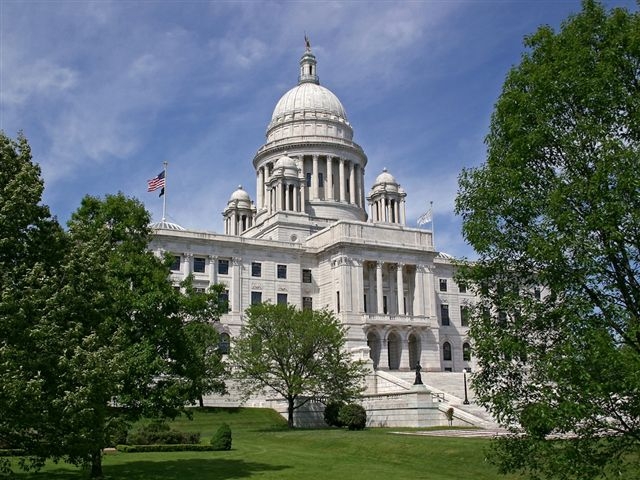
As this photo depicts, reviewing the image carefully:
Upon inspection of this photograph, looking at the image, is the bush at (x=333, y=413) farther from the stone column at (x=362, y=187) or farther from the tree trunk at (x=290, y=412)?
the stone column at (x=362, y=187)

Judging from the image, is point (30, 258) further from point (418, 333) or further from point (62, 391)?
point (418, 333)

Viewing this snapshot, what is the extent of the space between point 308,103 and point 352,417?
69.1 m

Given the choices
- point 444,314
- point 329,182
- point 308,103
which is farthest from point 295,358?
point 308,103

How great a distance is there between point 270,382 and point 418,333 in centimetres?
3205

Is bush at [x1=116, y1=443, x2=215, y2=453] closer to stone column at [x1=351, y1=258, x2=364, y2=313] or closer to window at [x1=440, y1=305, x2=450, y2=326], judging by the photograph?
stone column at [x1=351, y1=258, x2=364, y2=313]

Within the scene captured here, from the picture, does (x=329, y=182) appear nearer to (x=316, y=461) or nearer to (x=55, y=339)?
(x=316, y=461)

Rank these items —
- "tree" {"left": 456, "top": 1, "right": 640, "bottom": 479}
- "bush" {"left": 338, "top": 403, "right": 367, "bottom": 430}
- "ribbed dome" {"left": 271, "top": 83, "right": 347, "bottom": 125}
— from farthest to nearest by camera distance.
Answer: "ribbed dome" {"left": 271, "top": 83, "right": 347, "bottom": 125} < "bush" {"left": 338, "top": 403, "right": 367, "bottom": 430} < "tree" {"left": 456, "top": 1, "right": 640, "bottom": 479}

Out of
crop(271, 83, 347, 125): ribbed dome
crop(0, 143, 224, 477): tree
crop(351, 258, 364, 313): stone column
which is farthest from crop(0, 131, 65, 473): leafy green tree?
crop(271, 83, 347, 125): ribbed dome

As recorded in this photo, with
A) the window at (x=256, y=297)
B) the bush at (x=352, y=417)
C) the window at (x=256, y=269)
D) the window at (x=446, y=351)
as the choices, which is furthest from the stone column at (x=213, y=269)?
the bush at (x=352, y=417)

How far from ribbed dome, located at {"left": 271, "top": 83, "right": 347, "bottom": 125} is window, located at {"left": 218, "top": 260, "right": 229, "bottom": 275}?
37037 millimetres

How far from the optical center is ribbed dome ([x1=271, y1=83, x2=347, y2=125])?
10931cm

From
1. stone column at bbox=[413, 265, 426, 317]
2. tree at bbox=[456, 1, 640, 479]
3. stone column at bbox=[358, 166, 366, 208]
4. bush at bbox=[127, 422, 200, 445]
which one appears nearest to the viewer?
tree at bbox=[456, 1, 640, 479]

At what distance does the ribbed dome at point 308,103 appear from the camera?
109 metres

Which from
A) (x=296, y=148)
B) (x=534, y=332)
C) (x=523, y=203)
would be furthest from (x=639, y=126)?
(x=296, y=148)
